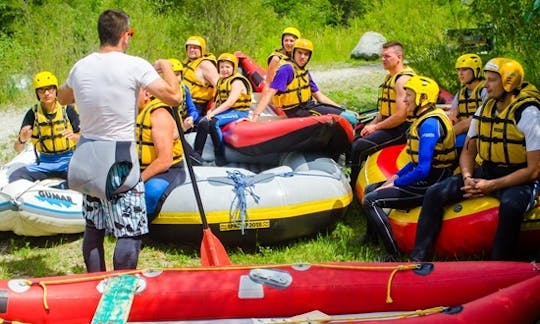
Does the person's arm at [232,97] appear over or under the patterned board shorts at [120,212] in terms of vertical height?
over

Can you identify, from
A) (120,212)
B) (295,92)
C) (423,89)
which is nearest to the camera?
(120,212)

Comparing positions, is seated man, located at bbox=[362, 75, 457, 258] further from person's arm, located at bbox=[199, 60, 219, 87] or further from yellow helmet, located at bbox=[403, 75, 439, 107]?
person's arm, located at bbox=[199, 60, 219, 87]

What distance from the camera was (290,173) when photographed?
14.9ft

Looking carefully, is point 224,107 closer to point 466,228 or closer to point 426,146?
point 426,146

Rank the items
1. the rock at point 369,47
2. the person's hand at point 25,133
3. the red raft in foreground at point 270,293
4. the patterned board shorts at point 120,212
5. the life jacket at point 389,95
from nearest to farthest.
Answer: the red raft in foreground at point 270,293 → the patterned board shorts at point 120,212 → the person's hand at point 25,133 → the life jacket at point 389,95 → the rock at point 369,47

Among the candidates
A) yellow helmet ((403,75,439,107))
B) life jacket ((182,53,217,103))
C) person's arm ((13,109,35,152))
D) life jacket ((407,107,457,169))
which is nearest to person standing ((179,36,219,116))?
life jacket ((182,53,217,103))

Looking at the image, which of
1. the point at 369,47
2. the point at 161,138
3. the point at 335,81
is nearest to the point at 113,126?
the point at 161,138

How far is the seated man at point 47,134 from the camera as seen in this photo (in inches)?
189

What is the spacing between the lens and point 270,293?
2920mm

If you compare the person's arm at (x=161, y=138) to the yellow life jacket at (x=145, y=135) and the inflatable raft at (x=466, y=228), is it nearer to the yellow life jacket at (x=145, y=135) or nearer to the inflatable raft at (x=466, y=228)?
the yellow life jacket at (x=145, y=135)

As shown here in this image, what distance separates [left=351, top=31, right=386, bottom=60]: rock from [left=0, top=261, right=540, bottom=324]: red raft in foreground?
11.9 m

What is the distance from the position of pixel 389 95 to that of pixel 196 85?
215 centimetres

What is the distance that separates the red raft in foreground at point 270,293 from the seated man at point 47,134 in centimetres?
206

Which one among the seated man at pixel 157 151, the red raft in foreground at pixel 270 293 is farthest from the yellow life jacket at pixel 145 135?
the red raft in foreground at pixel 270 293
